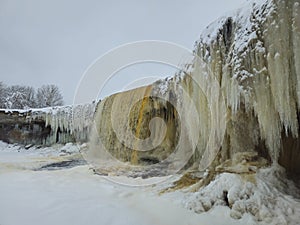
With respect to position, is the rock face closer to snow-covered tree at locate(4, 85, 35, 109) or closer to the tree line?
snow-covered tree at locate(4, 85, 35, 109)

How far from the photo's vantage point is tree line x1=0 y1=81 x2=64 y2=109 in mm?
19677

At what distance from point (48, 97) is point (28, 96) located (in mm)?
1661

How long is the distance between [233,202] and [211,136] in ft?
5.62

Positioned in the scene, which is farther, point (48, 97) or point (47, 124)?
point (48, 97)

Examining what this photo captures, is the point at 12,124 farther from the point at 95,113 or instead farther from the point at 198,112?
the point at 198,112

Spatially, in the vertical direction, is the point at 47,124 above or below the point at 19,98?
below

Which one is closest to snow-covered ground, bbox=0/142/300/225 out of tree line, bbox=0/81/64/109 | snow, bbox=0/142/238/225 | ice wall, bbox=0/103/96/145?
snow, bbox=0/142/238/225

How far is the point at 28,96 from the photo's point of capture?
21594mm

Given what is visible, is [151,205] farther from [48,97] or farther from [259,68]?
[48,97]

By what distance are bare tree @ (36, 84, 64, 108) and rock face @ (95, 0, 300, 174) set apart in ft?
61.0

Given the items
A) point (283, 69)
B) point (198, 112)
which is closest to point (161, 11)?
point (198, 112)

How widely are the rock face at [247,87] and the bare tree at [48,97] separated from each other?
18.6 metres

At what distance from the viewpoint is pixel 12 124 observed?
13086 millimetres

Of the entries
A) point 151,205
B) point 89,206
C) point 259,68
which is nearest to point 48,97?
point 89,206
